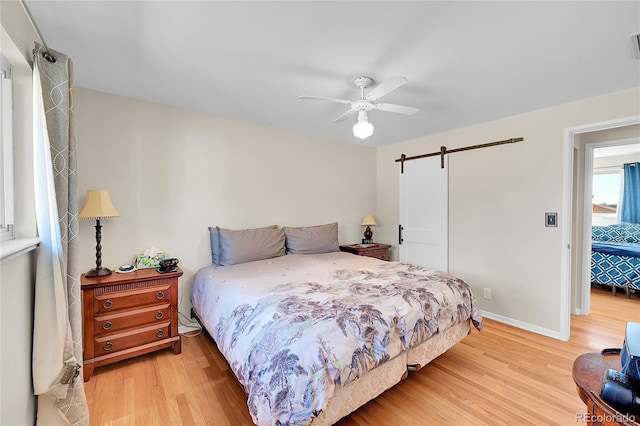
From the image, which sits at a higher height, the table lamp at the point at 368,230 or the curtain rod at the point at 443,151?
the curtain rod at the point at 443,151

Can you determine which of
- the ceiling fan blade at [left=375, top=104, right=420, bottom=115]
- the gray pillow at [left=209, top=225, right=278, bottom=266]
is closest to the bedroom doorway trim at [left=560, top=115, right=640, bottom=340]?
the ceiling fan blade at [left=375, top=104, right=420, bottom=115]

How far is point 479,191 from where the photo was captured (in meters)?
3.40

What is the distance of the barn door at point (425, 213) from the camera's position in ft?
12.4

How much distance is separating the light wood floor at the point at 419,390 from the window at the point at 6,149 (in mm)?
1309

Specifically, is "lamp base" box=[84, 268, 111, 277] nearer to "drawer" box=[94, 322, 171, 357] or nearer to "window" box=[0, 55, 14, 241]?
"drawer" box=[94, 322, 171, 357]

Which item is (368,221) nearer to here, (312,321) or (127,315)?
(312,321)

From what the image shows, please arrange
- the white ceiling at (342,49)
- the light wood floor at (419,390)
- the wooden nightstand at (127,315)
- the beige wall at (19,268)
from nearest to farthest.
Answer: the beige wall at (19,268), the white ceiling at (342,49), the light wood floor at (419,390), the wooden nightstand at (127,315)

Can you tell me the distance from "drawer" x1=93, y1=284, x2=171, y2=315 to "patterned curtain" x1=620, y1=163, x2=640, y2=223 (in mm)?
7887

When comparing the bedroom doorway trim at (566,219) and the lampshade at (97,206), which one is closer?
the lampshade at (97,206)

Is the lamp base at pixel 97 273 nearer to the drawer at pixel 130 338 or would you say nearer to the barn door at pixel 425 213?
the drawer at pixel 130 338

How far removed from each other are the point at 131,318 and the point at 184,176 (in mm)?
1432

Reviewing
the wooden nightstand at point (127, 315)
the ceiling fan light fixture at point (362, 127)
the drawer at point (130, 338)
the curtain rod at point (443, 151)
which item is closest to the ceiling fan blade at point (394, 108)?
the ceiling fan light fixture at point (362, 127)

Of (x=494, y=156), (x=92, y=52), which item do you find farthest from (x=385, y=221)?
(x=92, y=52)

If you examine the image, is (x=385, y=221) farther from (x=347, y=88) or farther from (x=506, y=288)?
(x=347, y=88)
